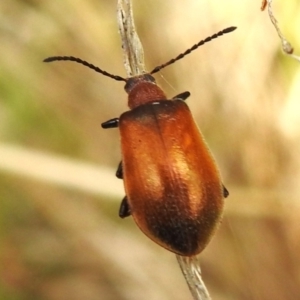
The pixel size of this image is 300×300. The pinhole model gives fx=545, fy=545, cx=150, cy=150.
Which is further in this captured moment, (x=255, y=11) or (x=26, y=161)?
(x=26, y=161)

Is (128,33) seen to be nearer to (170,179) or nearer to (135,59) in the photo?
(135,59)

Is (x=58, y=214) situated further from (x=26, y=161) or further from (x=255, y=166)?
(x=255, y=166)

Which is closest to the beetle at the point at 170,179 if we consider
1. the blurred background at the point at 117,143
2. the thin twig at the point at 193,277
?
the thin twig at the point at 193,277

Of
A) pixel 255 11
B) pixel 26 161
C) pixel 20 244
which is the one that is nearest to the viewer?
pixel 255 11

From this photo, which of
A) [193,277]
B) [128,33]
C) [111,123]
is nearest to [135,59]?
[128,33]

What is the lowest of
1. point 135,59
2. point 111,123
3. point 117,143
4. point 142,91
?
point 117,143

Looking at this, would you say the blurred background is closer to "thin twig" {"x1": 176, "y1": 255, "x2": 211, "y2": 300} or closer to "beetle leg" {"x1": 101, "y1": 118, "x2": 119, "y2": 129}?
"beetle leg" {"x1": 101, "y1": 118, "x2": 119, "y2": 129}

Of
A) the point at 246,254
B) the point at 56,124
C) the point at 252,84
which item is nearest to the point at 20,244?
the point at 56,124

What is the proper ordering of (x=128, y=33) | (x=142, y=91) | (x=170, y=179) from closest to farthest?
(x=170, y=179), (x=128, y=33), (x=142, y=91)

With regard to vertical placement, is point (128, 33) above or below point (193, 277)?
above
